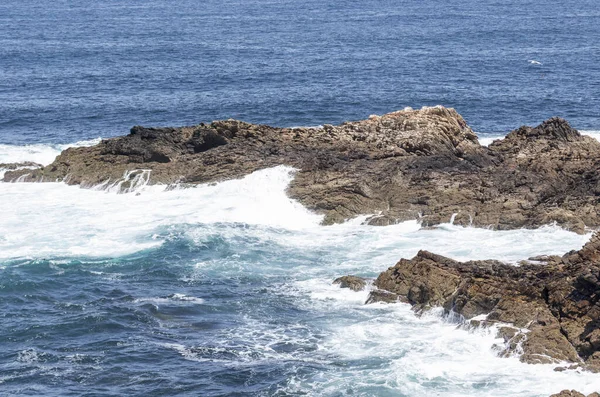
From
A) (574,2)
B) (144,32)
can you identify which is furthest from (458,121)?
(574,2)

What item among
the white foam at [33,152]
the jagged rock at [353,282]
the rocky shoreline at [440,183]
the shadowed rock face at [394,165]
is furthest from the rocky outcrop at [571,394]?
the white foam at [33,152]

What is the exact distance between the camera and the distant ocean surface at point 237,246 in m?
33.2

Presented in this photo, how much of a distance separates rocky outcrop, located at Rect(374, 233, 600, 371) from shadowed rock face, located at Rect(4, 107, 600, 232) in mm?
8292

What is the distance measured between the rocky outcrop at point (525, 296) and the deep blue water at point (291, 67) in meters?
33.5

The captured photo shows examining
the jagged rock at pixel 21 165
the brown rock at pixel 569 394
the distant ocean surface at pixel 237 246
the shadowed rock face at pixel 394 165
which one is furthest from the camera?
Result: the jagged rock at pixel 21 165

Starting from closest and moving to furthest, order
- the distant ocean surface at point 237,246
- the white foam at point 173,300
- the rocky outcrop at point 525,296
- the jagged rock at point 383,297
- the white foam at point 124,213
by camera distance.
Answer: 1. the rocky outcrop at point 525,296
2. the distant ocean surface at point 237,246
3. the jagged rock at point 383,297
4. the white foam at point 173,300
5. the white foam at point 124,213

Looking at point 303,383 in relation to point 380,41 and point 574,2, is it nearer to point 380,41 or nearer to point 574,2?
point 380,41

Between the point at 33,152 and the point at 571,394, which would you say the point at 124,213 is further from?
the point at 571,394

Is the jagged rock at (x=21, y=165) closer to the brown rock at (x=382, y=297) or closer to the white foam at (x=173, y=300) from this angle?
the white foam at (x=173, y=300)

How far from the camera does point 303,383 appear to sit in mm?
32375

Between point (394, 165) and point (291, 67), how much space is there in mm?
45869

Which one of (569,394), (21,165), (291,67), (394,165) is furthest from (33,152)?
(569,394)

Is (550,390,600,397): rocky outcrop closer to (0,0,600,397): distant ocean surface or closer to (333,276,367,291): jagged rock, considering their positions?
(0,0,600,397): distant ocean surface

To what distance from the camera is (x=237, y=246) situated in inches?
1831
